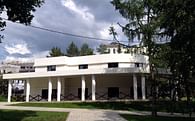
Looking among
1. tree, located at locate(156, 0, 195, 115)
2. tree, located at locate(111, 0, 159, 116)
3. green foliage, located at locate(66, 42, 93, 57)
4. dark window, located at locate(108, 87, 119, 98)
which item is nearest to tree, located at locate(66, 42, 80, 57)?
green foliage, located at locate(66, 42, 93, 57)

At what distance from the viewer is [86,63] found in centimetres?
4862

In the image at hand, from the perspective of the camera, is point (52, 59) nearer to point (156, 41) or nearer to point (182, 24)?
point (156, 41)

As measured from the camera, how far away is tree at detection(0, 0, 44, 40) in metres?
17.2

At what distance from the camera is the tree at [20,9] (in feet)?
56.3

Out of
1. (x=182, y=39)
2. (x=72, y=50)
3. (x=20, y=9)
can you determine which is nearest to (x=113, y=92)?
(x=182, y=39)

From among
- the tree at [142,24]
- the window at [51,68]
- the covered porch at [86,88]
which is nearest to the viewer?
the tree at [142,24]

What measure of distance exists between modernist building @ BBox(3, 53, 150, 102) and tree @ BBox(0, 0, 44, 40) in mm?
24179

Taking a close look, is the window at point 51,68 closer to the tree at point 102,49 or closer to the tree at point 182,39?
the tree at point 182,39

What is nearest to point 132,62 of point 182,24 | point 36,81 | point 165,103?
point 165,103

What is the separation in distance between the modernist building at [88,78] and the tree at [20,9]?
79.3ft

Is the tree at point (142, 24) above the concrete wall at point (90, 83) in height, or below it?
above

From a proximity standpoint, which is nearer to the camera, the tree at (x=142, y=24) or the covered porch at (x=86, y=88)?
the tree at (x=142, y=24)

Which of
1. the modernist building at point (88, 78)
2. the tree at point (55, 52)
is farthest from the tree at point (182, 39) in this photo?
the tree at point (55, 52)

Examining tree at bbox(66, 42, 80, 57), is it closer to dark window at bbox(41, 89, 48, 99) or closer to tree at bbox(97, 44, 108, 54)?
tree at bbox(97, 44, 108, 54)
